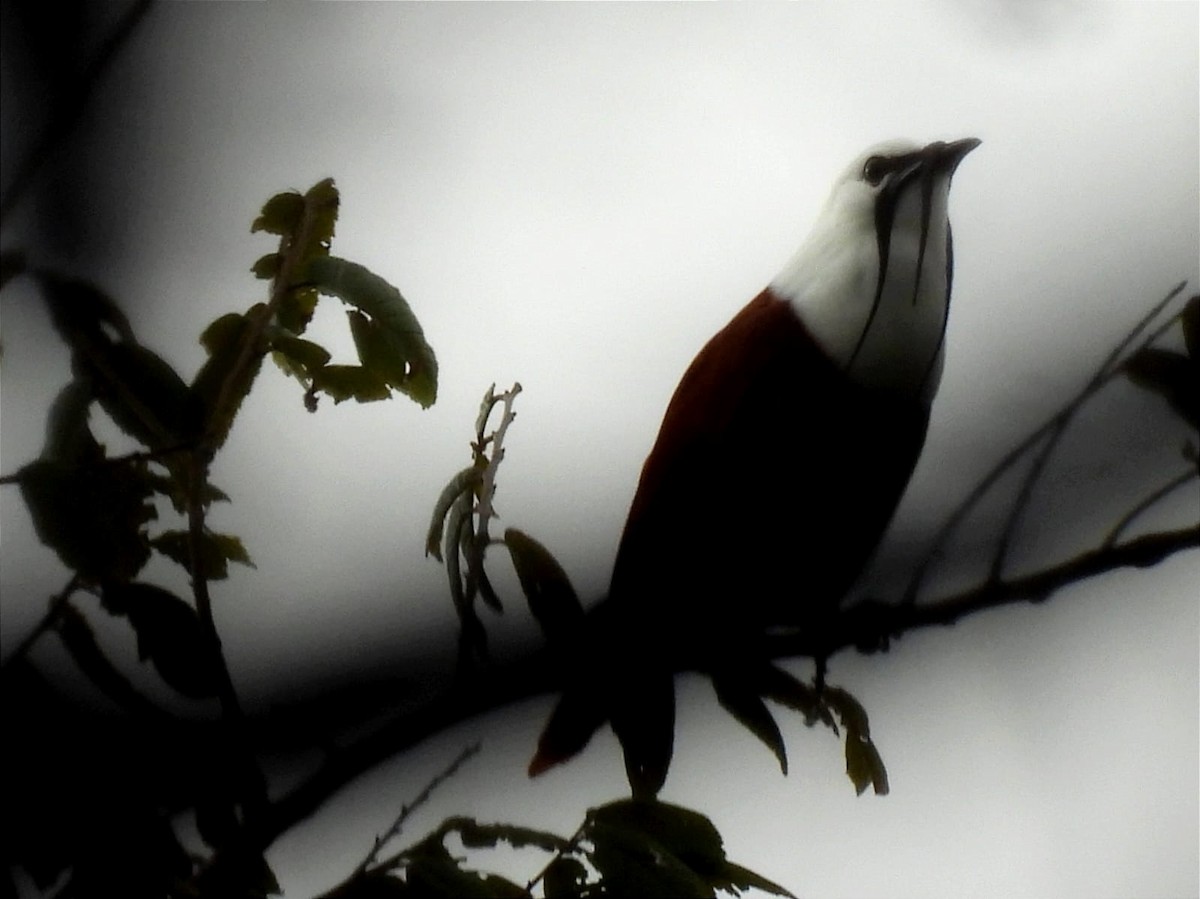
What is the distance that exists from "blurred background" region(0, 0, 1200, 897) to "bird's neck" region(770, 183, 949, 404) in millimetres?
21

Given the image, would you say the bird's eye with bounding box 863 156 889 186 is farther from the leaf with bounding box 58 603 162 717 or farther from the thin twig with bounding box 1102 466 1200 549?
the leaf with bounding box 58 603 162 717

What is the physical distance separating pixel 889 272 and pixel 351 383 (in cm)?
38

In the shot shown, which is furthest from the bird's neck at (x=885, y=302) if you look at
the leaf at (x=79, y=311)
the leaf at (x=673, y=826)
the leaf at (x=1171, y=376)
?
the leaf at (x=79, y=311)

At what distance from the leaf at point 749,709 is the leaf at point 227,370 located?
35 cm

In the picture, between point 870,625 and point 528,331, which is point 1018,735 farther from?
point 528,331

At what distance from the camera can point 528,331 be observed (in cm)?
87

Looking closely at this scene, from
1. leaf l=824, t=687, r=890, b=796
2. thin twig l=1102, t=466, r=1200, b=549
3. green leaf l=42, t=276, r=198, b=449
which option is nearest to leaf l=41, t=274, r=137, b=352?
green leaf l=42, t=276, r=198, b=449

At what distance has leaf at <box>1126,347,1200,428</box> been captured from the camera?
727 mm

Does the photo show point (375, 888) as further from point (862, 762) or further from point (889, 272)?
point (889, 272)

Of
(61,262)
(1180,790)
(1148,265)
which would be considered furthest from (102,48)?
(1180,790)

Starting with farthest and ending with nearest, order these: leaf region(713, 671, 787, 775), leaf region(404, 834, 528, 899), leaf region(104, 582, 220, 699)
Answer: leaf region(713, 671, 787, 775) → leaf region(104, 582, 220, 699) → leaf region(404, 834, 528, 899)

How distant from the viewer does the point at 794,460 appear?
0.80 metres

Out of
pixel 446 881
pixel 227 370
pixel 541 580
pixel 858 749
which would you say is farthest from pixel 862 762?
pixel 227 370

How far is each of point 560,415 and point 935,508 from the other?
27cm
